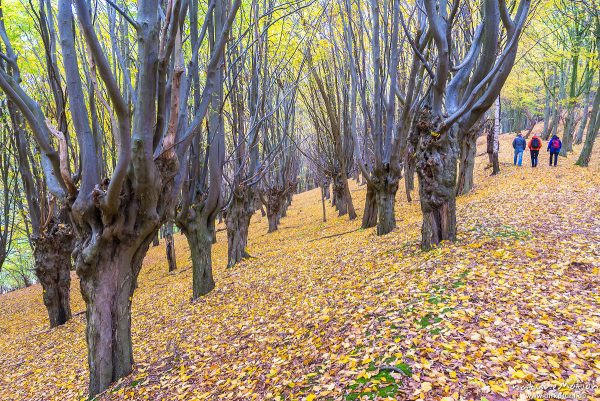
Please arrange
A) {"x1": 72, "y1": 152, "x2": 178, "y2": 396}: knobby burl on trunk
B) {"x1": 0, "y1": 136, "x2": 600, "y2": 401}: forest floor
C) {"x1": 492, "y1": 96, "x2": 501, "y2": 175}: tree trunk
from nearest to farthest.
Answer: {"x1": 0, "y1": 136, "x2": 600, "y2": 401}: forest floor < {"x1": 72, "y1": 152, "x2": 178, "y2": 396}: knobby burl on trunk < {"x1": 492, "y1": 96, "x2": 501, "y2": 175}: tree trunk

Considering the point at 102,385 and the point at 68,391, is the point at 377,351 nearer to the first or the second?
the point at 102,385

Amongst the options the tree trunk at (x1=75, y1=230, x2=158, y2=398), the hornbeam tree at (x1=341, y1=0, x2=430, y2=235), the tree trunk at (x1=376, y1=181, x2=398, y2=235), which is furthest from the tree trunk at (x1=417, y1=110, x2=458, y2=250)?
the tree trunk at (x1=75, y1=230, x2=158, y2=398)

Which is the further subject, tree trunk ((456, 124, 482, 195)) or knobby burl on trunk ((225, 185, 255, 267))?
tree trunk ((456, 124, 482, 195))

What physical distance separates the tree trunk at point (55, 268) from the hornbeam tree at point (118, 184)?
490cm

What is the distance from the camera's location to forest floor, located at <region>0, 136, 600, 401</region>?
285cm

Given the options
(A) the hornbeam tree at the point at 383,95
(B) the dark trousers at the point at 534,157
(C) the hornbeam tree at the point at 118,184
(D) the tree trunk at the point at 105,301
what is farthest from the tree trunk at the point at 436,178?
(B) the dark trousers at the point at 534,157

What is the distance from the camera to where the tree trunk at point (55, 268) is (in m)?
8.55

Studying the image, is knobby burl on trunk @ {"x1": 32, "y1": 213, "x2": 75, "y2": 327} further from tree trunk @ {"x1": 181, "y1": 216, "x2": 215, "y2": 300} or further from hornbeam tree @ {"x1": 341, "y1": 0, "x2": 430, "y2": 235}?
hornbeam tree @ {"x1": 341, "y1": 0, "x2": 430, "y2": 235}

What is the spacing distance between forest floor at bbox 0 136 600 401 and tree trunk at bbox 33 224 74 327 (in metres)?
0.51

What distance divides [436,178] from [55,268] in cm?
931

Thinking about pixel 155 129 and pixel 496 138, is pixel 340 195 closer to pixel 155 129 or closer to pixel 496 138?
pixel 496 138

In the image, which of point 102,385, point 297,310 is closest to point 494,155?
point 297,310

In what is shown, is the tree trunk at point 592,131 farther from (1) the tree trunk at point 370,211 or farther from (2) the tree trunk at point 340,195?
(2) the tree trunk at point 340,195

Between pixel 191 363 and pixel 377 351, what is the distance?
2702mm
